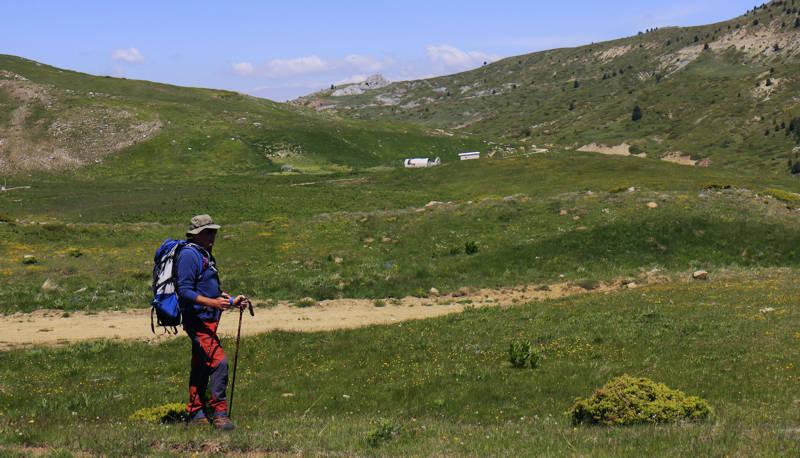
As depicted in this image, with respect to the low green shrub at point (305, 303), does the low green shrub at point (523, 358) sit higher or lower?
higher

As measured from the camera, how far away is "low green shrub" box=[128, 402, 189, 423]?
37.4ft

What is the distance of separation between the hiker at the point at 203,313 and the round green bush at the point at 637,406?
6701mm

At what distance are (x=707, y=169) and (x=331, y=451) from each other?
8322cm

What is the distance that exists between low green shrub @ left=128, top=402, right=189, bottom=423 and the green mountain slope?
88.5m

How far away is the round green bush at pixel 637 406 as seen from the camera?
10047 millimetres

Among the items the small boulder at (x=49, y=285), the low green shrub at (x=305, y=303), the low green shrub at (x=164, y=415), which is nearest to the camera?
the low green shrub at (x=164, y=415)

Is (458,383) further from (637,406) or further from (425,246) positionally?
(425,246)

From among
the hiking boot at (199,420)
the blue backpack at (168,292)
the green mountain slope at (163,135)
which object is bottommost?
the hiking boot at (199,420)

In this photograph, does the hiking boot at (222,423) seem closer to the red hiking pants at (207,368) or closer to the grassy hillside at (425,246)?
the red hiking pants at (207,368)

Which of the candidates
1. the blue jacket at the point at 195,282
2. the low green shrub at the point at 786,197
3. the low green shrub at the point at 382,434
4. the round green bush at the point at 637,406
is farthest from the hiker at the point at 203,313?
the low green shrub at the point at 786,197

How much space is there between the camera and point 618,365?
14.7 m

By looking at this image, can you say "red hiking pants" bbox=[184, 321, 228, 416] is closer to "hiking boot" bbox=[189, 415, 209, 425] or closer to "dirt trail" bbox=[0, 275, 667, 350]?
"hiking boot" bbox=[189, 415, 209, 425]

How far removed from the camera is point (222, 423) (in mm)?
10328

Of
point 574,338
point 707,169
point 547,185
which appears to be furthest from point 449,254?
point 707,169
